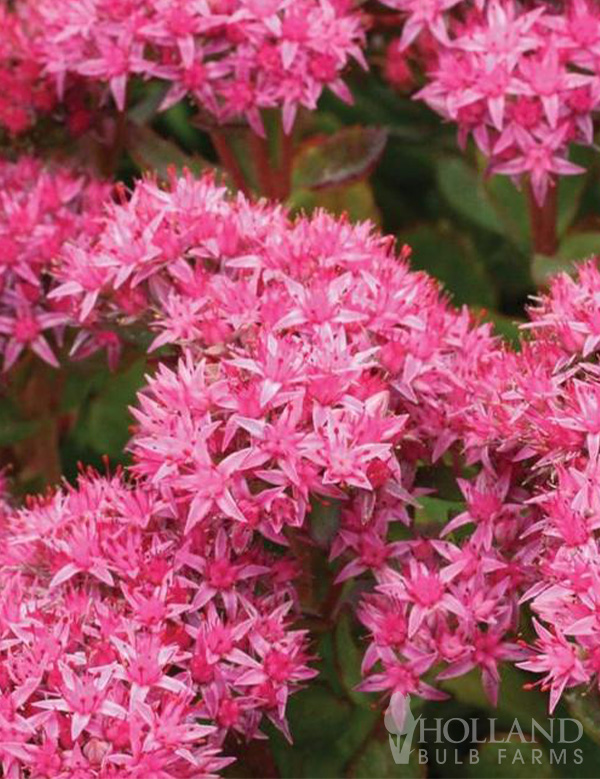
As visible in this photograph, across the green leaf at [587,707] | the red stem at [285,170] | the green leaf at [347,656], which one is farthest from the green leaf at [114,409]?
the green leaf at [587,707]

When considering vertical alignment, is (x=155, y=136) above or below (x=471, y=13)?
below

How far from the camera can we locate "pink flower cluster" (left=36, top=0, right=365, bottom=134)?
5.51 feet

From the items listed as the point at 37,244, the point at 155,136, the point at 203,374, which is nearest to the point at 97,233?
the point at 37,244

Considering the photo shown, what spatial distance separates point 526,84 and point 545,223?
9.9 inches

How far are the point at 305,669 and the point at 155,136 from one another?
84 centimetres

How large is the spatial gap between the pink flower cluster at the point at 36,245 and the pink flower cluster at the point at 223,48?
4.9 inches

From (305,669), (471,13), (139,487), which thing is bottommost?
(305,669)

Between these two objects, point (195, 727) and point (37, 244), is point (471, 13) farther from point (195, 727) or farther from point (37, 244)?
point (195, 727)

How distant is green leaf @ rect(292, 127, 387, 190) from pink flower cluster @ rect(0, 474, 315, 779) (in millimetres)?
656

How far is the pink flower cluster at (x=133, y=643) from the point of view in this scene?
3.94 ft

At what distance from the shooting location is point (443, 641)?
1.32m

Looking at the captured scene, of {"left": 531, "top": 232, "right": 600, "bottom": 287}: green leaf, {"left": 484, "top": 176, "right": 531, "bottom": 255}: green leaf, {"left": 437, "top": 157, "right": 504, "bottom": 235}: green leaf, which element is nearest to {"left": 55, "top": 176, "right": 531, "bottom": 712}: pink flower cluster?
{"left": 531, "top": 232, "right": 600, "bottom": 287}: green leaf

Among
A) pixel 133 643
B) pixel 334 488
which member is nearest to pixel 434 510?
pixel 334 488

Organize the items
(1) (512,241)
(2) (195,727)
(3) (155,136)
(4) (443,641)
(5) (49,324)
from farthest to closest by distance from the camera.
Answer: (1) (512,241)
(3) (155,136)
(5) (49,324)
(4) (443,641)
(2) (195,727)
